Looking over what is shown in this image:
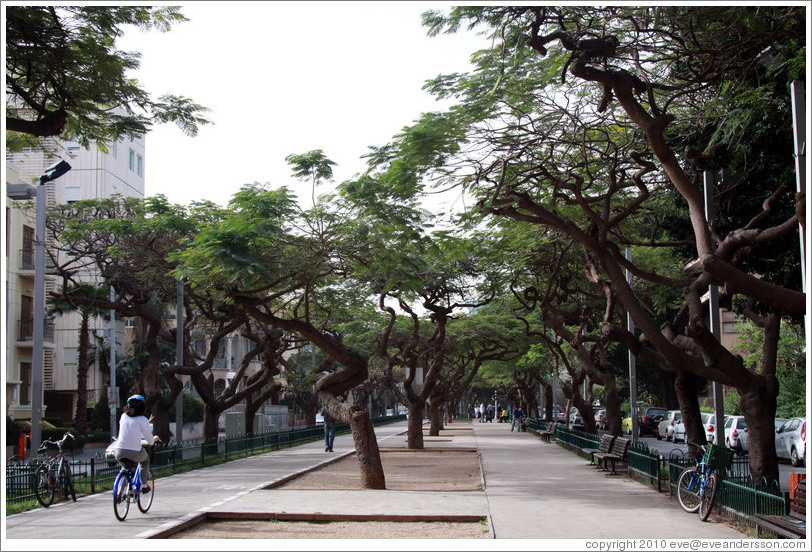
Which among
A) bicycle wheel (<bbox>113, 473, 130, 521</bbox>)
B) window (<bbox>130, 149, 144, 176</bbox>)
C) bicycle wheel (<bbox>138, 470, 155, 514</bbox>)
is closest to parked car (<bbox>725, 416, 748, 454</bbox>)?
bicycle wheel (<bbox>138, 470, 155, 514</bbox>)

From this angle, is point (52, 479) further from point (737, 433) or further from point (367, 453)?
point (737, 433)

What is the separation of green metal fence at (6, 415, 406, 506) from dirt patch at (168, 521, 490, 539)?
435 centimetres

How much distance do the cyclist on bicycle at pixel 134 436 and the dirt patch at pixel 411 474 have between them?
4769mm

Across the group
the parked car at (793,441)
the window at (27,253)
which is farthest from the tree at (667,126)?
the window at (27,253)

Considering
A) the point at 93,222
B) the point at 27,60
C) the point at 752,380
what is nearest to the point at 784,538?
the point at 752,380

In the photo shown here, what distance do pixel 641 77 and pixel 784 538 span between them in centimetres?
677

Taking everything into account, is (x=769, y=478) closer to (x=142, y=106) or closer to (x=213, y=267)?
(x=213, y=267)

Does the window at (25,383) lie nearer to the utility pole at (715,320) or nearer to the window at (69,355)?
the window at (69,355)

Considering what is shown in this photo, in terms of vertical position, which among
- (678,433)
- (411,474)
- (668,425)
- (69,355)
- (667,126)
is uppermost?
(667,126)

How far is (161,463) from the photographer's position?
20047mm

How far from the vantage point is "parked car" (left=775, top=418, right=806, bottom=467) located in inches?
980

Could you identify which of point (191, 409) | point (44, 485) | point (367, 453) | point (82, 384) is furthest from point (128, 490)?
point (191, 409)

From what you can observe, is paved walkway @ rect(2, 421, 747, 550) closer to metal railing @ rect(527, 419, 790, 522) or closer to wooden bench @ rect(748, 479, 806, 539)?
metal railing @ rect(527, 419, 790, 522)

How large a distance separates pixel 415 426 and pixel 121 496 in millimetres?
20817
